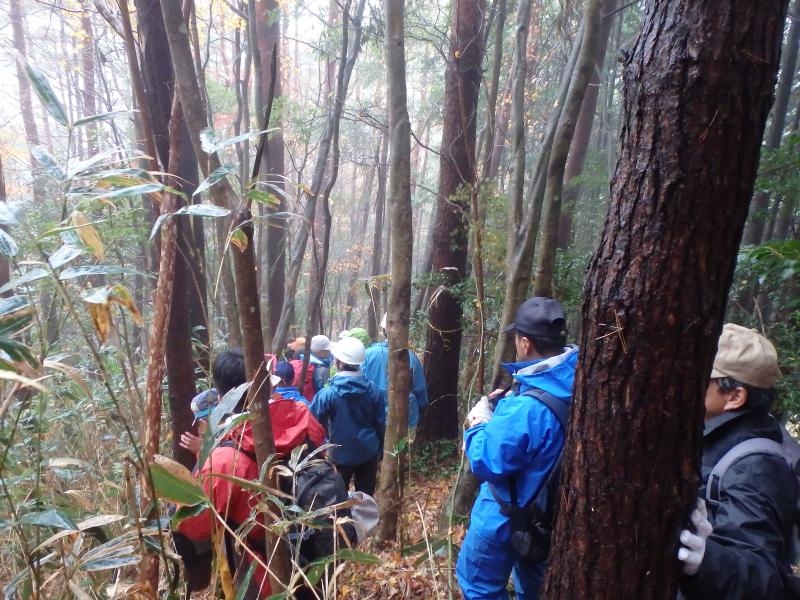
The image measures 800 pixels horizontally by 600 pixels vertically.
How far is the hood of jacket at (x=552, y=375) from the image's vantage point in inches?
84.4

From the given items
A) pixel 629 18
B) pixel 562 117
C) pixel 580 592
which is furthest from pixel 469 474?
pixel 629 18

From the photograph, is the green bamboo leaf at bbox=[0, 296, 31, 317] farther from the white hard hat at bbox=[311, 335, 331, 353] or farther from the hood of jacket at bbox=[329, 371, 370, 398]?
the white hard hat at bbox=[311, 335, 331, 353]

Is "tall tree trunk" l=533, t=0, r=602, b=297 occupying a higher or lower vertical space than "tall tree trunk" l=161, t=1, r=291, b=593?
higher

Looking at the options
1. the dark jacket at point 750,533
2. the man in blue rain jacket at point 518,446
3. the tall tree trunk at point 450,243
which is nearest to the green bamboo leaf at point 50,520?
the man in blue rain jacket at point 518,446

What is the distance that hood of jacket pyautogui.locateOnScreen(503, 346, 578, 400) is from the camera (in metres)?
2.14

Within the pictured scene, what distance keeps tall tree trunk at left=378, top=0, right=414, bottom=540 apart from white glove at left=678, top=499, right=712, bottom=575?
1.98 metres

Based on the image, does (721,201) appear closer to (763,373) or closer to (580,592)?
(763,373)

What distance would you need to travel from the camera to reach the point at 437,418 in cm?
644

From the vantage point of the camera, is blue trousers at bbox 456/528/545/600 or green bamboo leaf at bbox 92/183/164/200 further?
blue trousers at bbox 456/528/545/600

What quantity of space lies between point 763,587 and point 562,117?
2681 millimetres

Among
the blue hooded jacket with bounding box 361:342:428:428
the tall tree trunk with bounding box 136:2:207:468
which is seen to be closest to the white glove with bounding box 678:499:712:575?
the tall tree trunk with bounding box 136:2:207:468

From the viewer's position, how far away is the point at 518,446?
207 centimetres

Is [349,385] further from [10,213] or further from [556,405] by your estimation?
[10,213]

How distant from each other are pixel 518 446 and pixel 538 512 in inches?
12.3
